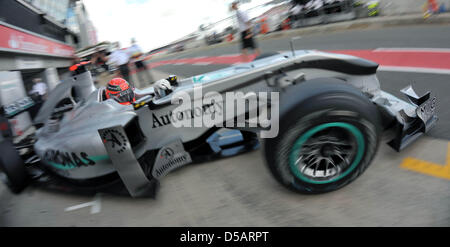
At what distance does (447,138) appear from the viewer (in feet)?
7.95

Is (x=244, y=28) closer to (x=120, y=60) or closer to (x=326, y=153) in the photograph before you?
(x=120, y=60)

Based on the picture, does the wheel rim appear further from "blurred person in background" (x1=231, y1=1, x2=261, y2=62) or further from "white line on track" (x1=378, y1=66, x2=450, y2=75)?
"blurred person in background" (x1=231, y1=1, x2=261, y2=62)

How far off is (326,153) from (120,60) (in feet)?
24.0

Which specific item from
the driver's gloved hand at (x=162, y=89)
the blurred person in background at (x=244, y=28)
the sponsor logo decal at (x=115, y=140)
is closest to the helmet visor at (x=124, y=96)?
the driver's gloved hand at (x=162, y=89)

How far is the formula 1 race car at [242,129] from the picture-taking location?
1.76 m

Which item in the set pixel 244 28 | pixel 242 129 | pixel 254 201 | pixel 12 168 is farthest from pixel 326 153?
pixel 244 28

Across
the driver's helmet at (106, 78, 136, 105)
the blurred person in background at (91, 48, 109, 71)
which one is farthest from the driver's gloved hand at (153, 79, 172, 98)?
the blurred person in background at (91, 48, 109, 71)

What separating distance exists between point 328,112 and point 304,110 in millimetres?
156

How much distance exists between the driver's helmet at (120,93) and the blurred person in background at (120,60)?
5240mm

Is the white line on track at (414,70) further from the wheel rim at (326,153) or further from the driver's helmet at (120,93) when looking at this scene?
the driver's helmet at (120,93)

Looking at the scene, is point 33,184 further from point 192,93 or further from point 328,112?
point 328,112

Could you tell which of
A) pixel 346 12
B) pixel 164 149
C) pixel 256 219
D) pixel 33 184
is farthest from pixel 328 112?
pixel 346 12

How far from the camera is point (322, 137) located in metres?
1.85

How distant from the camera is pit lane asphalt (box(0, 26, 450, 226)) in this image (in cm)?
178
